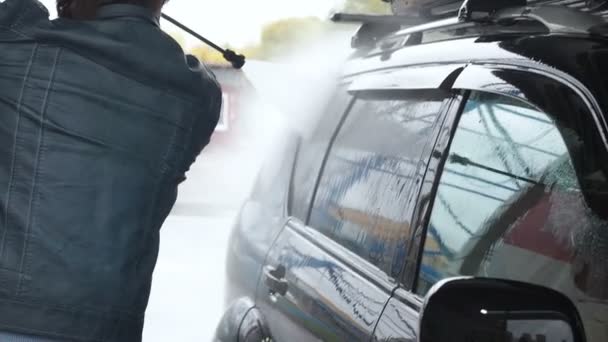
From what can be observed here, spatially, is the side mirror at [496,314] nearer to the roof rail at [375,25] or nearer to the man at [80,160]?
the man at [80,160]

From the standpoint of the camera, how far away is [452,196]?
2377 mm

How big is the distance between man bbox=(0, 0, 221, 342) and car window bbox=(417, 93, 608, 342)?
715 millimetres

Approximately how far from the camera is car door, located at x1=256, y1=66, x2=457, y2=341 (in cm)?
253

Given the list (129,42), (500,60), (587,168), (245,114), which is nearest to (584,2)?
(500,60)

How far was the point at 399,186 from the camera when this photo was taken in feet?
8.54

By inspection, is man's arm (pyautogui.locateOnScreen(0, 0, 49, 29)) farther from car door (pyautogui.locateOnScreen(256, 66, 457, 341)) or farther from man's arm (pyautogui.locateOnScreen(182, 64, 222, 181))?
car door (pyautogui.locateOnScreen(256, 66, 457, 341))

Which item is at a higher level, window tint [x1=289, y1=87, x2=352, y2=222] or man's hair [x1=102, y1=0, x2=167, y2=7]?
man's hair [x1=102, y1=0, x2=167, y2=7]

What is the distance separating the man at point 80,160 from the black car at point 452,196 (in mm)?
644

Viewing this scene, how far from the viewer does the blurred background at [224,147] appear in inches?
143

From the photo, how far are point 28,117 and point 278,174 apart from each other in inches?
72.7

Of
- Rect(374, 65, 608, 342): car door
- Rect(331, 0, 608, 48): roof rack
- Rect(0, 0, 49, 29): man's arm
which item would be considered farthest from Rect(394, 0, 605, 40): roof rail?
Rect(0, 0, 49, 29): man's arm

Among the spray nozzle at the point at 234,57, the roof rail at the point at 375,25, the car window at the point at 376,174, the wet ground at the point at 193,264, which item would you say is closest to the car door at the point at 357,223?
the car window at the point at 376,174

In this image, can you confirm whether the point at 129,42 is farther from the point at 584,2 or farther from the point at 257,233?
the point at 257,233

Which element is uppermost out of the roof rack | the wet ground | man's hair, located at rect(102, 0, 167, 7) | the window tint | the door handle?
the roof rack
